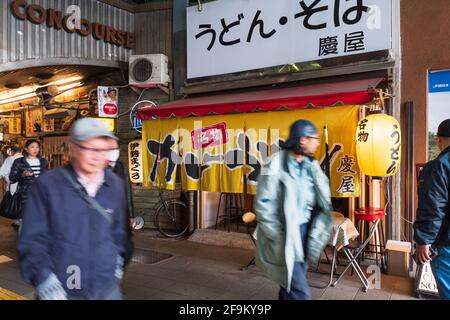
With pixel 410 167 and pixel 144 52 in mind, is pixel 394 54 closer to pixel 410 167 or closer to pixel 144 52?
pixel 410 167

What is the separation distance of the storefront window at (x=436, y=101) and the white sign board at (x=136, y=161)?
6910mm

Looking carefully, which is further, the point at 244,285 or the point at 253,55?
the point at 253,55

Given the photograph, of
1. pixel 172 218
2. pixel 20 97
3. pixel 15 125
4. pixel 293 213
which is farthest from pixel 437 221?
pixel 15 125

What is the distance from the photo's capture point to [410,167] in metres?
6.80

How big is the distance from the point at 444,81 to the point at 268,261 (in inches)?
213

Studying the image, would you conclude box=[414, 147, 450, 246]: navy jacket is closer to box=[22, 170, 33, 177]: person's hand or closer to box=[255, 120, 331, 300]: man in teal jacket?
box=[255, 120, 331, 300]: man in teal jacket

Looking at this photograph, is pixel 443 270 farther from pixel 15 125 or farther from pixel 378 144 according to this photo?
pixel 15 125

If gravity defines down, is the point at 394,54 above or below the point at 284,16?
below

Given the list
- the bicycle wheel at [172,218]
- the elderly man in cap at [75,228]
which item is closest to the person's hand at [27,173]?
the bicycle wheel at [172,218]

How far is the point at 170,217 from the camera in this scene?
33.1ft

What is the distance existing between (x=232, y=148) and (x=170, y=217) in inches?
141

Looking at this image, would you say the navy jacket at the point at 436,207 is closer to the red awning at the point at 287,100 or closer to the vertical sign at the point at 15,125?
the red awning at the point at 287,100

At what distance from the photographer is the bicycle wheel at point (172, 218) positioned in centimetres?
1002
